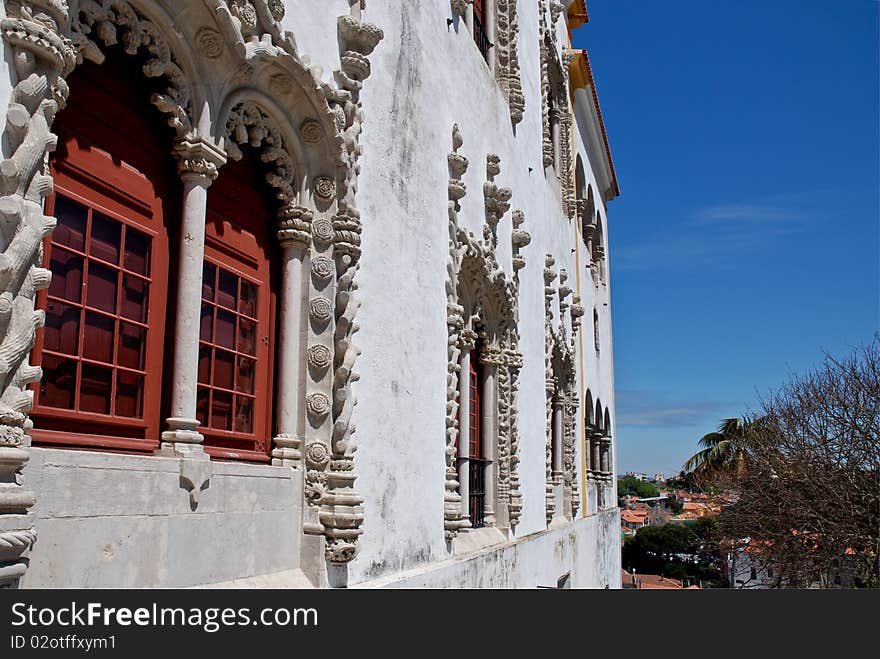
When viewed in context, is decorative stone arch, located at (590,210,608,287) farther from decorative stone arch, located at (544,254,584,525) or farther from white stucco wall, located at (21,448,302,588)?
white stucco wall, located at (21,448,302,588)

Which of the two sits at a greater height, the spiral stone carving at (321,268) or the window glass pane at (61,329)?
the spiral stone carving at (321,268)

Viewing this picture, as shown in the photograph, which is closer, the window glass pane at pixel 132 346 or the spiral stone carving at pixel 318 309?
the window glass pane at pixel 132 346

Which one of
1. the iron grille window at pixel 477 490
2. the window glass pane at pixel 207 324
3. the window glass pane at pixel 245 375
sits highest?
the window glass pane at pixel 207 324

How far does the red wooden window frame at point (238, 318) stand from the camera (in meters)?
4.96

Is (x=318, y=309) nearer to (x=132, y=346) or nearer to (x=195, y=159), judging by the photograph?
(x=195, y=159)

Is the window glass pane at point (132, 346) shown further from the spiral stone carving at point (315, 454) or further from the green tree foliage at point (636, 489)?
the green tree foliage at point (636, 489)

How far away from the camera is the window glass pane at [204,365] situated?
488 cm

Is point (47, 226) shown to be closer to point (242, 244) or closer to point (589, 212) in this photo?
point (242, 244)

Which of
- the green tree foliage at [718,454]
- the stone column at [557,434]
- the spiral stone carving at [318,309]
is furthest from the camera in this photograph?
the green tree foliage at [718,454]

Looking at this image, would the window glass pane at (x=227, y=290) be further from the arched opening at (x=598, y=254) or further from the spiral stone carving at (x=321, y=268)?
the arched opening at (x=598, y=254)

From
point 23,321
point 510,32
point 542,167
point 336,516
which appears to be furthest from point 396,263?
point 542,167

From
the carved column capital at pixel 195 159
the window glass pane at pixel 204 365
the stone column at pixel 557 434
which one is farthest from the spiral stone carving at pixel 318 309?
the stone column at pixel 557 434

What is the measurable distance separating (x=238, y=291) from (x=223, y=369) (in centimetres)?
48

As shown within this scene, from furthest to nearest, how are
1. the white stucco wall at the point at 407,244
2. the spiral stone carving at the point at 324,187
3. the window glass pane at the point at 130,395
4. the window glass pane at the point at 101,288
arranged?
1. the white stucco wall at the point at 407,244
2. the spiral stone carving at the point at 324,187
3. the window glass pane at the point at 130,395
4. the window glass pane at the point at 101,288
